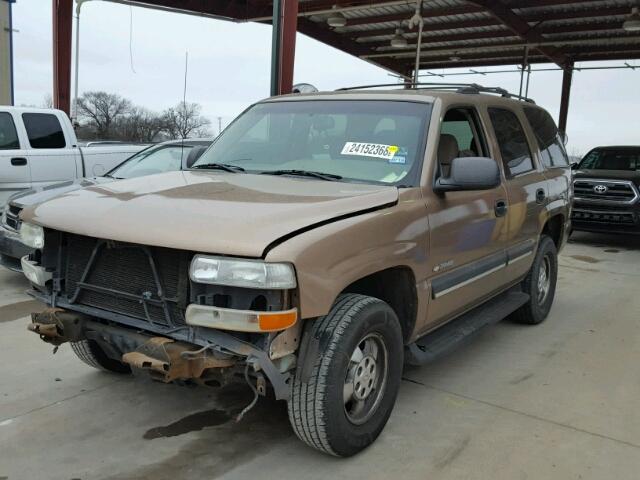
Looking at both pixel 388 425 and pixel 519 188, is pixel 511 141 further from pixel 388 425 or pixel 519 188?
pixel 388 425

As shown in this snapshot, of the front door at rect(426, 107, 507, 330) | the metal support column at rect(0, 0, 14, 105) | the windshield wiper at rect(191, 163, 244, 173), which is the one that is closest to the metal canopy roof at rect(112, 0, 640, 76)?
the metal support column at rect(0, 0, 14, 105)

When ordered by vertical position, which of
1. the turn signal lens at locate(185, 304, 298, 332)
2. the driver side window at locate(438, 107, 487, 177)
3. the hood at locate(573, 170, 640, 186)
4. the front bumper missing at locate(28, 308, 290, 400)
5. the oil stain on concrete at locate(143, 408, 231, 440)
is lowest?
the oil stain on concrete at locate(143, 408, 231, 440)

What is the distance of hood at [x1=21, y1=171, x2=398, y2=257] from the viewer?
261 cm

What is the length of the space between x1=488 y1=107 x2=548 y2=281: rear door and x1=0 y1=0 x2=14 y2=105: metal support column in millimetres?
17404

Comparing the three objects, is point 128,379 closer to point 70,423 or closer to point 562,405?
point 70,423

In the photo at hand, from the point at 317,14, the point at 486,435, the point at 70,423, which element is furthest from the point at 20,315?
the point at 317,14

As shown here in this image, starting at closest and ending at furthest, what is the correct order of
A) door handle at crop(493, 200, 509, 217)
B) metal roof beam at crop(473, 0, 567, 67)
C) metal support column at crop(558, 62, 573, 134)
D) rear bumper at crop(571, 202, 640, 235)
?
door handle at crop(493, 200, 509, 217)
rear bumper at crop(571, 202, 640, 235)
metal roof beam at crop(473, 0, 567, 67)
metal support column at crop(558, 62, 573, 134)

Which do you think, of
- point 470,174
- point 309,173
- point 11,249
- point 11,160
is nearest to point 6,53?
point 11,160

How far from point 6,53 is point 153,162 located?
13796 mm

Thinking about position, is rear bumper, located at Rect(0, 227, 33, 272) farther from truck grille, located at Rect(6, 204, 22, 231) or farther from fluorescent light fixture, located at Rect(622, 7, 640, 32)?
fluorescent light fixture, located at Rect(622, 7, 640, 32)

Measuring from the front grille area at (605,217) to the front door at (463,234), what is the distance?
6.88m

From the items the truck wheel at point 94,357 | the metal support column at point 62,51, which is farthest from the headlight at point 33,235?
the metal support column at point 62,51

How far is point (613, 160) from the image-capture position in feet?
38.8

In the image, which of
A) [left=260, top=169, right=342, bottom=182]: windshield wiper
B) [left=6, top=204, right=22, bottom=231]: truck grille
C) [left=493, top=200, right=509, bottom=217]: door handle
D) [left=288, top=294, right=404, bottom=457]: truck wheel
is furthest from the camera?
[left=6, top=204, right=22, bottom=231]: truck grille
